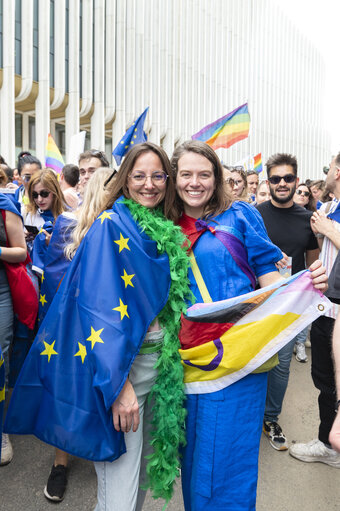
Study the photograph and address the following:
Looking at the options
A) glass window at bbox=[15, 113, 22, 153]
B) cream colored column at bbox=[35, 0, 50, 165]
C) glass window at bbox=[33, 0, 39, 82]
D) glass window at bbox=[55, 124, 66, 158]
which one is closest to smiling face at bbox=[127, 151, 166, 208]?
cream colored column at bbox=[35, 0, 50, 165]

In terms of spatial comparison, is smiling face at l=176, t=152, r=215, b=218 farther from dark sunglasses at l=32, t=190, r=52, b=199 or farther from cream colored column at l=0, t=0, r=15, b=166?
cream colored column at l=0, t=0, r=15, b=166

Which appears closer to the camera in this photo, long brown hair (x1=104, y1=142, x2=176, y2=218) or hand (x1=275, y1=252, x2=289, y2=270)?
long brown hair (x1=104, y1=142, x2=176, y2=218)

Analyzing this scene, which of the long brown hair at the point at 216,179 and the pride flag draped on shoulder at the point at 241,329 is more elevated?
the long brown hair at the point at 216,179

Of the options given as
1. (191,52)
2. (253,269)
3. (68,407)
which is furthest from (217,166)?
(191,52)

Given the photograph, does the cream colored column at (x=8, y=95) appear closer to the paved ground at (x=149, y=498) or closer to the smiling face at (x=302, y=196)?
the smiling face at (x=302, y=196)

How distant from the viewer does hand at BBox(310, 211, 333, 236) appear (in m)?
2.88

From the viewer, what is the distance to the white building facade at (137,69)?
17078 mm

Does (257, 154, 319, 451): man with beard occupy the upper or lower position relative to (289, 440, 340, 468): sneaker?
upper

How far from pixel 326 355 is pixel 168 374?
1.58 m

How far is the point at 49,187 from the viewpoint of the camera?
3.46 m

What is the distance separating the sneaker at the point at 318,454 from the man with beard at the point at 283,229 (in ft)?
0.80

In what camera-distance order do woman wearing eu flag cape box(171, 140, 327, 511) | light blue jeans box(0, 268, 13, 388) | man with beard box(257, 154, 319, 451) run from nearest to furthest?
1. woman wearing eu flag cape box(171, 140, 327, 511)
2. light blue jeans box(0, 268, 13, 388)
3. man with beard box(257, 154, 319, 451)

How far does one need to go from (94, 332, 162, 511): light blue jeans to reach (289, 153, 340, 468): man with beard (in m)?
1.54

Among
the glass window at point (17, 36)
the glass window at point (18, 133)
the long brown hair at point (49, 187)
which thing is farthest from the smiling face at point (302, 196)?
the glass window at point (18, 133)
